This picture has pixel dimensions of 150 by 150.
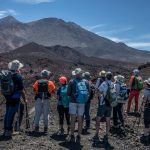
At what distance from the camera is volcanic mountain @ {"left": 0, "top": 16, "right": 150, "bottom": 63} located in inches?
6230

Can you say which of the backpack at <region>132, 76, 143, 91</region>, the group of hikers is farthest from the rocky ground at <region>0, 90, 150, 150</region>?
the backpack at <region>132, 76, 143, 91</region>

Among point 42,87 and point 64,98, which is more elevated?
point 42,87

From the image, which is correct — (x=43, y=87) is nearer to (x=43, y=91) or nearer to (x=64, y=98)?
(x=43, y=91)

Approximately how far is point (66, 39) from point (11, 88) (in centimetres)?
17019

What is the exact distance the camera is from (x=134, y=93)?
54.6 ft

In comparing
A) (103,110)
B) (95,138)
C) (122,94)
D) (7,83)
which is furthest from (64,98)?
(122,94)

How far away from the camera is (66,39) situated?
181 m

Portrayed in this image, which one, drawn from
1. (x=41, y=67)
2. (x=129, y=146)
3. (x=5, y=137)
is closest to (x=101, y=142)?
(x=129, y=146)

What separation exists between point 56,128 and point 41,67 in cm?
3673

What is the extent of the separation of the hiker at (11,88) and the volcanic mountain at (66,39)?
5511 inches

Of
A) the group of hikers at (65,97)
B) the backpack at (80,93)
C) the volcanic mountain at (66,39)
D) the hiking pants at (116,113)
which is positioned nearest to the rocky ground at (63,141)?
the group of hikers at (65,97)

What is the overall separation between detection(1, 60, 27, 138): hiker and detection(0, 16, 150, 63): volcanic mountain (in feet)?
459

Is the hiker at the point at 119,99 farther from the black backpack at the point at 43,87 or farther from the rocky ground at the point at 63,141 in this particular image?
the black backpack at the point at 43,87

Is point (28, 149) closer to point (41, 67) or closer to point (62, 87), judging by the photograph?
point (62, 87)
